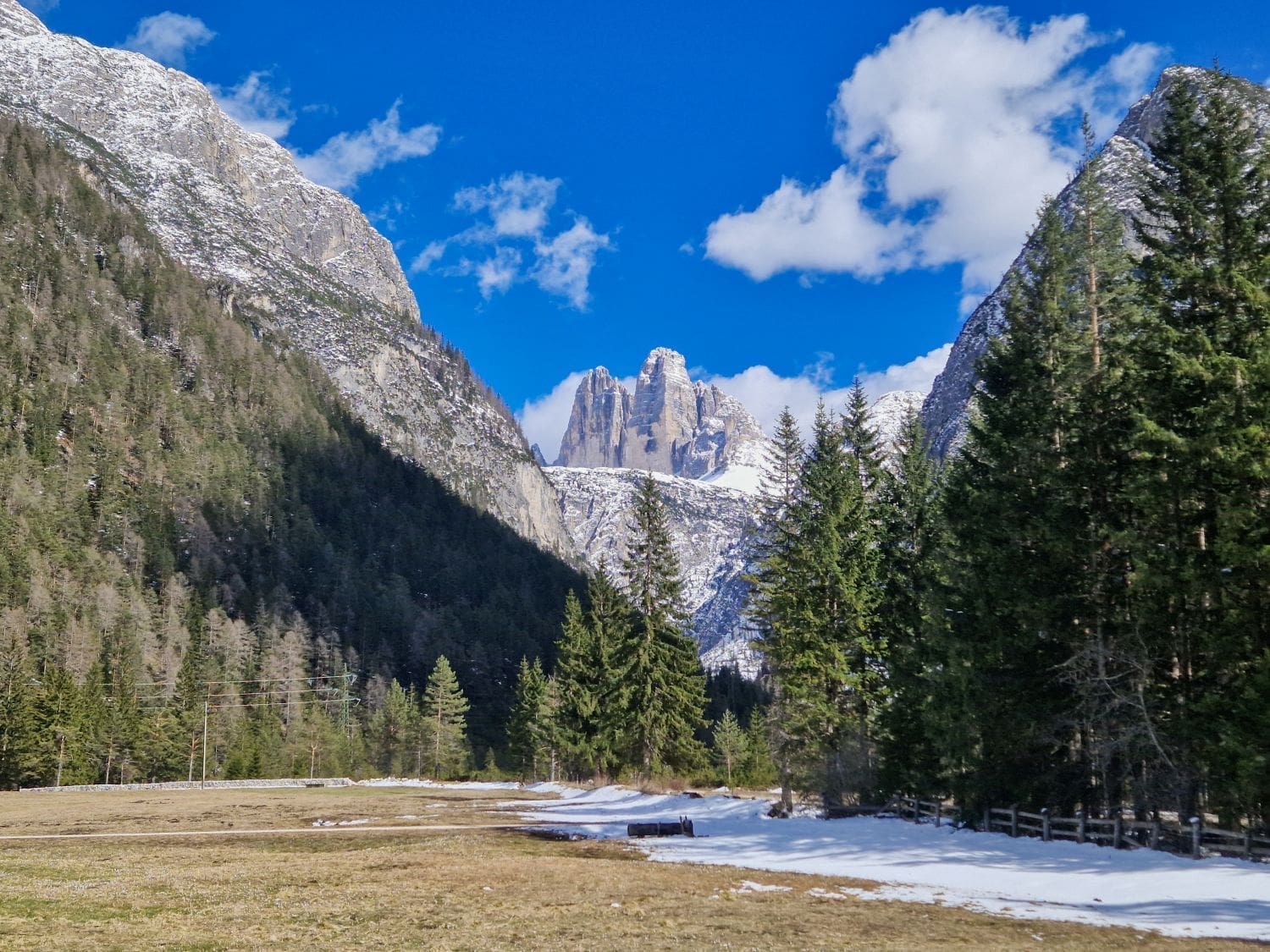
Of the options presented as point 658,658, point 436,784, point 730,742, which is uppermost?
point 658,658

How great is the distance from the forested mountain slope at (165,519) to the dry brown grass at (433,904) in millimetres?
67757

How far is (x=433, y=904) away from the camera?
556 inches

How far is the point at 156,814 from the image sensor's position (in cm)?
3738

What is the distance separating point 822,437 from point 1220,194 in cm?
1857

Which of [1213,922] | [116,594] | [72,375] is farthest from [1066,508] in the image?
[72,375]

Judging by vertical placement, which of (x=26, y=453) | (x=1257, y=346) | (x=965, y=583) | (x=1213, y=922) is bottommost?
(x=1213, y=922)

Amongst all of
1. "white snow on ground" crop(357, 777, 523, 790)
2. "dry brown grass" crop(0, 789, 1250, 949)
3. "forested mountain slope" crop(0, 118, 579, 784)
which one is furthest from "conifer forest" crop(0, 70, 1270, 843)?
"forested mountain slope" crop(0, 118, 579, 784)

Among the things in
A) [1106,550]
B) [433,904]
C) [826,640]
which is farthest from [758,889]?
[826,640]

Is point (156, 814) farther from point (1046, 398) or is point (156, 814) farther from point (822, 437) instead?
point (1046, 398)

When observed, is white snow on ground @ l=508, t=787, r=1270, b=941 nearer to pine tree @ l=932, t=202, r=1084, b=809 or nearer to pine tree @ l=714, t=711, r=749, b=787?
pine tree @ l=932, t=202, r=1084, b=809

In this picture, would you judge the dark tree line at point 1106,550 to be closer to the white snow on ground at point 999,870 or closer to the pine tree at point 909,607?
the pine tree at point 909,607

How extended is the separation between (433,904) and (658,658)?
33321mm

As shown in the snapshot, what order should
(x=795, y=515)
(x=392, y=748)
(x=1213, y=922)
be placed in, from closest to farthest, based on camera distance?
(x=1213, y=922) < (x=795, y=515) < (x=392, y=748)

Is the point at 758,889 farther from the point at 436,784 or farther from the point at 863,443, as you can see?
the point at 436,784
